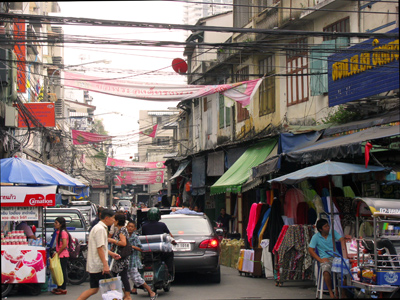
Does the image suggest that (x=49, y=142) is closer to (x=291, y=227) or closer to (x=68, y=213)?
(x=68, y=213)

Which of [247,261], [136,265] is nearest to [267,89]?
[247,261]

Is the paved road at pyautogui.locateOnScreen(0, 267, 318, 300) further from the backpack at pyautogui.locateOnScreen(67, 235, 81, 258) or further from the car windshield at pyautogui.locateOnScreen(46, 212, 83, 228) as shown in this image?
the car windshield at pyautogui.locateOnScreen(46, 212, 83, 228)

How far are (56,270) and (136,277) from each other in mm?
2455

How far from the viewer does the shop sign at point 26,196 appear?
10.9 m

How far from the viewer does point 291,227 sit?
41.1 ft

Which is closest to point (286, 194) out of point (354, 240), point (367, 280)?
point (354, 240)

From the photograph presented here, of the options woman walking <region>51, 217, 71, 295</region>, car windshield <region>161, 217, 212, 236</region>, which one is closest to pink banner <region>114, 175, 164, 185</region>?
car windshield <region>161, 217, 212, 236</region>

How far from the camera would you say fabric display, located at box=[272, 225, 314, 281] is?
40.9 ft

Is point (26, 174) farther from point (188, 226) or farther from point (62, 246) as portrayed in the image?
point (188, 226)

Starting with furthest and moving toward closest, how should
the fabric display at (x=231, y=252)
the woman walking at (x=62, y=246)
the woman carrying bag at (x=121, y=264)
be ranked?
1. the fabric display at (x=231, y=252)
2. the woman walking at (x=62, y=246)
3. the woman carrying bag at (x=121, y=264)

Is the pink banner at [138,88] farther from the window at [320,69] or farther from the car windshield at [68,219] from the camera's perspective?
the car windshield at [68,219]

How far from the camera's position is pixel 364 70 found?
1370cm

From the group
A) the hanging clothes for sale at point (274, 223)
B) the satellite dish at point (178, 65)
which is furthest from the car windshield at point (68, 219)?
the satellite dish at point (178, 65)

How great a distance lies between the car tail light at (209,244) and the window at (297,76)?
744 centimetres
